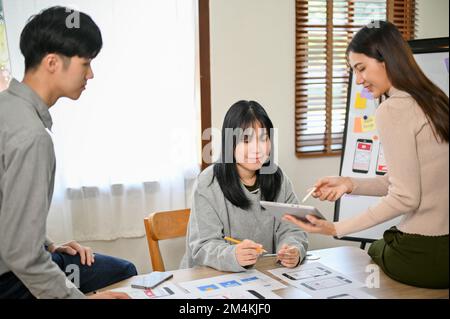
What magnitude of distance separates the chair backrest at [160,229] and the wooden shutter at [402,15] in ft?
3.67

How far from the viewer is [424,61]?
1.18 meters

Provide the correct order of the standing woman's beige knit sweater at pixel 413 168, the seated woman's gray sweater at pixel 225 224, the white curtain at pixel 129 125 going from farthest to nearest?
the white curtain at pixel 129 125
the seated woman's gray sweater at pixel 225 224
the standing woman's beige knit sweater at pixel 413 168

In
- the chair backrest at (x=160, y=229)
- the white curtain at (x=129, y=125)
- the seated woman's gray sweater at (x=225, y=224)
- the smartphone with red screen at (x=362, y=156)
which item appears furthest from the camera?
the white curtain at (x=129, y=125)

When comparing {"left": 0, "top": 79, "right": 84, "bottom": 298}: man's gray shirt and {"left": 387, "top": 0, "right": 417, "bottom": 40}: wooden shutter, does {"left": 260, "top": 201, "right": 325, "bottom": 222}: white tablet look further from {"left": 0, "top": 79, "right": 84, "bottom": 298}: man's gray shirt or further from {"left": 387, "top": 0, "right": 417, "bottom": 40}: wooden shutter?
{"left": 387, "top": 0, "right": 417, "bottom": 40}: wooden shutter

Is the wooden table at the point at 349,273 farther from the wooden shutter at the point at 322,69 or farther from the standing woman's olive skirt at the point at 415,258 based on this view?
the wooden shutter at the point at 322,69

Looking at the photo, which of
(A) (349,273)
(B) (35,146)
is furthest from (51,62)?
(A) (349,273)

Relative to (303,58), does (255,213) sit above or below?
below

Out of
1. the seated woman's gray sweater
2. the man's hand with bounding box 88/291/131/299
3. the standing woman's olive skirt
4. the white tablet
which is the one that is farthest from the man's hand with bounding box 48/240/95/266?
the standing woman's olive skirt

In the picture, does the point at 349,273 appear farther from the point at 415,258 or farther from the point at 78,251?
the point at 78,251

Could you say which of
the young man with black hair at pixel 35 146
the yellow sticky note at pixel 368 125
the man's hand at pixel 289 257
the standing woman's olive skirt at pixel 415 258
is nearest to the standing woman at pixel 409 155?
the standing woman's olive skirt at pixel 415 258

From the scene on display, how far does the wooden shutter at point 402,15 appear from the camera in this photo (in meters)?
1.76
